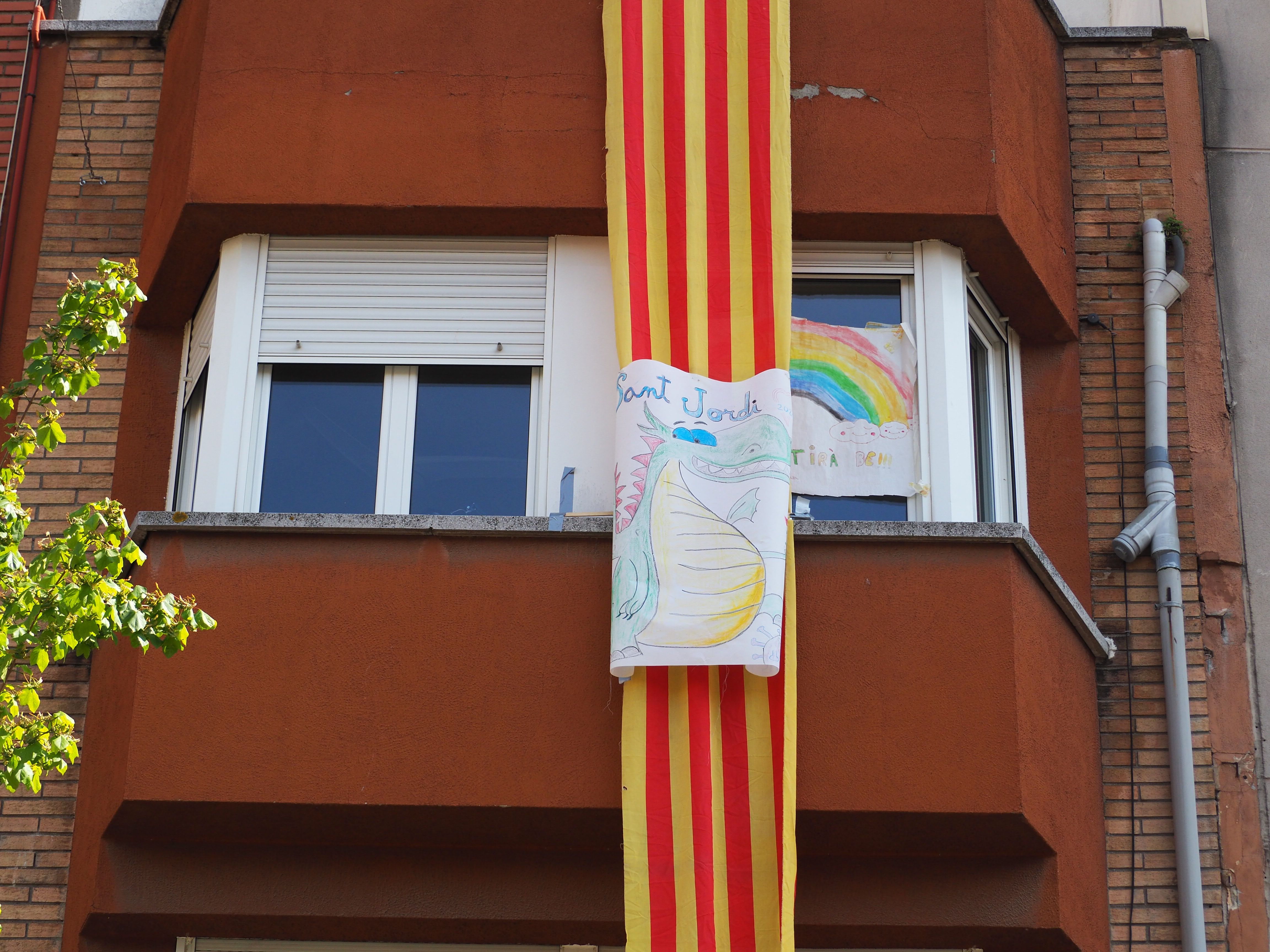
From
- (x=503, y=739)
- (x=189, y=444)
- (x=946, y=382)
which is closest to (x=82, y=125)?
(x=189, y=444)

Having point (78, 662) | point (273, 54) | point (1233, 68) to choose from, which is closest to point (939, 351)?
point (1233, 68)

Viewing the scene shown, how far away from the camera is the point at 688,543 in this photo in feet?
22.2

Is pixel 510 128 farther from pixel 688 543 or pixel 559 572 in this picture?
pixel 688 543

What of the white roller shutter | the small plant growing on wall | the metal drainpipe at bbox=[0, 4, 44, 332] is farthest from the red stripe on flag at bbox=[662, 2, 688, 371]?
the metal drainpipe at bbox=[0, 4, 44, 332]

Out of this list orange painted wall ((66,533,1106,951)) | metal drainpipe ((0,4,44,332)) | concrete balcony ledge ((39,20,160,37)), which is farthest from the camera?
concrete balcony ledge ((39,20,160,37))

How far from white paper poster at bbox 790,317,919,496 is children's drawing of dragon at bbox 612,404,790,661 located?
0.73 metres

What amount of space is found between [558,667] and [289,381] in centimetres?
206

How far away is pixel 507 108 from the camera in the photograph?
793 centimetres

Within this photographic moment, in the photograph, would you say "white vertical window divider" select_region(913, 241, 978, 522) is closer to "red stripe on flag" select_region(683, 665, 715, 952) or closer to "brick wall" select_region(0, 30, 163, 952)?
"red stripe on flag" select_region(683, 665, 715, 952)

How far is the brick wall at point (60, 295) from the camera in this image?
763 centimetres

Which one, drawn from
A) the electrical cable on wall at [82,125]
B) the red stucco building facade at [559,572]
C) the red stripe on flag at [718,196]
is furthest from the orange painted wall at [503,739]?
the electrical cable on wall at [82,125]

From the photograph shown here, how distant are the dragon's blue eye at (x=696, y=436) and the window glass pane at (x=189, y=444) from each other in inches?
104

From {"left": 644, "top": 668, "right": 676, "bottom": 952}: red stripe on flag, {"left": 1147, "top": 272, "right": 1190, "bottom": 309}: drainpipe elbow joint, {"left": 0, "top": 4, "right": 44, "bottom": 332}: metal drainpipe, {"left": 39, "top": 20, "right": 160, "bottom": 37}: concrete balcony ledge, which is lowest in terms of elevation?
{"left": 644, "top": 668, "right": 676, "bottom": 952}: red stripe on flag

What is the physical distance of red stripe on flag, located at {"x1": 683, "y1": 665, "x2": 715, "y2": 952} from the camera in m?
6.48
